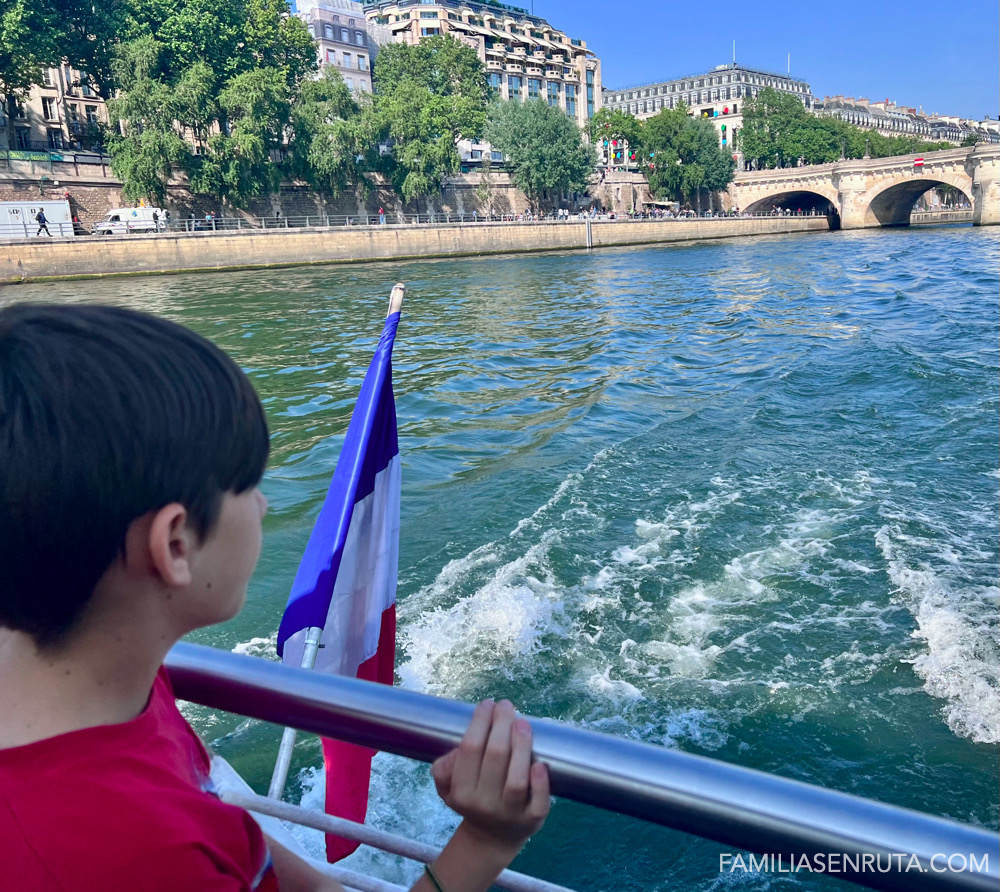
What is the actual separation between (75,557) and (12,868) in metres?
0.24

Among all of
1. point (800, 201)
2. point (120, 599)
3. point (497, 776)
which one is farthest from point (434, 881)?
point (800, 201)

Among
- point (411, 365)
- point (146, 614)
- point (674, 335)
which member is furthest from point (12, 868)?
point (674, 335)

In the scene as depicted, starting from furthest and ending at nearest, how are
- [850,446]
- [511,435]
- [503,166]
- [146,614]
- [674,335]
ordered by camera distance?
1. [503,166]
2. [674,335]
3. [511,435]
4. [850,446]
5. [146,614]

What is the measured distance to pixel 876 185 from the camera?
2180 inches

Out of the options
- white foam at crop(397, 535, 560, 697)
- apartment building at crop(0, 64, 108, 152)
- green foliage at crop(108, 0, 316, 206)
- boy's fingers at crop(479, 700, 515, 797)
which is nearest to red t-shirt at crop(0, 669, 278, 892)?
boy's fingers at crop(479, 700, 515, 797)

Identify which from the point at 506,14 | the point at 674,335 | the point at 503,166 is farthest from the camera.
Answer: the point at 506,14

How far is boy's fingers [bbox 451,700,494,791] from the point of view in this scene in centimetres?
85

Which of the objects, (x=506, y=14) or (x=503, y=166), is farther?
(x=506, y=14)

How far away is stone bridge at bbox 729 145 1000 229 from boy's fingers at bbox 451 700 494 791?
187 ft

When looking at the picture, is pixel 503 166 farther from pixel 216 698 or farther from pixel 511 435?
pixel 216 698

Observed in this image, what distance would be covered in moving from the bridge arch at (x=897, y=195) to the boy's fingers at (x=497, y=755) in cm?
5835

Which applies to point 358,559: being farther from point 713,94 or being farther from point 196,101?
point 713,94

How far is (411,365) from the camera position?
1308cm

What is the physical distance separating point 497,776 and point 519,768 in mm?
26
